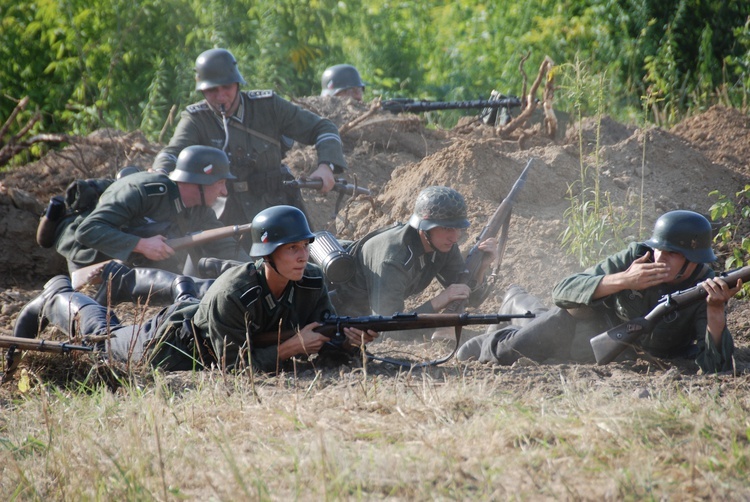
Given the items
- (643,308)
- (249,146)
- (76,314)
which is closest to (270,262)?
(76,314)

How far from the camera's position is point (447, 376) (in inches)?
205

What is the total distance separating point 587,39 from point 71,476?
11.9 metres

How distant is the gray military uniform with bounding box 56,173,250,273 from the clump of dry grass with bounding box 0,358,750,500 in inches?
90.7

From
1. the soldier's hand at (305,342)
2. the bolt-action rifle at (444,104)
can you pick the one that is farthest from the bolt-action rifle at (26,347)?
the bolt-action rifle at (444,104)

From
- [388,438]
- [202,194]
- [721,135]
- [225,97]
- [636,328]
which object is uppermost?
[225,97]

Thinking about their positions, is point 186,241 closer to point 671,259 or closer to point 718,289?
point 671,259

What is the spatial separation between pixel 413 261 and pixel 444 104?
17.6 ft

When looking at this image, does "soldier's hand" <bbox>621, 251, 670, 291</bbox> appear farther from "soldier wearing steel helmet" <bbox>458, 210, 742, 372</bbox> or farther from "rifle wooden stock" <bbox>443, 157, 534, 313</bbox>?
"rifle wooden stock" <bbox>443, 157, 534, 313</bbox>

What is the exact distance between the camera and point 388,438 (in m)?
4.06

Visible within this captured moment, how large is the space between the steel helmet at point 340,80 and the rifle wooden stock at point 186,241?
5.87 metres

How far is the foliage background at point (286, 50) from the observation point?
506 inches

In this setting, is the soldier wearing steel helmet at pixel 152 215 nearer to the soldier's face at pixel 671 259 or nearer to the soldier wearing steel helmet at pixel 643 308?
the soldier wearing steel helmet at pixel 643 308

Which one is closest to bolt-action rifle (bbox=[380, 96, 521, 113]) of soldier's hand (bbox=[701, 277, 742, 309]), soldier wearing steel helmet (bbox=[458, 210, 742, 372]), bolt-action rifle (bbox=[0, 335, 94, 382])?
soldier wearing steel helmet (bbox=[458, 210, 742, 372])

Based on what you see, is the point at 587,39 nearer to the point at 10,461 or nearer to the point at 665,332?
the point at 665,332
